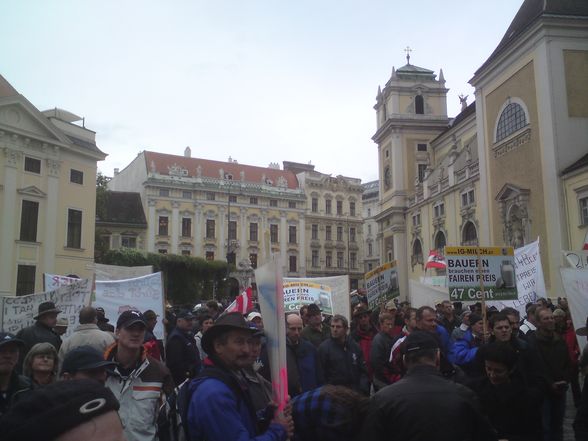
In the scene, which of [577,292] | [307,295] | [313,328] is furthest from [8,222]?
[577,292]

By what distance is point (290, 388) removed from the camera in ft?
19.0

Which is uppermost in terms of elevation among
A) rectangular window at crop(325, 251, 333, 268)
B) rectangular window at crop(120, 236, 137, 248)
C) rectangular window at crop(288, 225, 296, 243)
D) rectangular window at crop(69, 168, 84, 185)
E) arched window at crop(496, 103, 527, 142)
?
arched window at crop(496, 103, 527, 142)

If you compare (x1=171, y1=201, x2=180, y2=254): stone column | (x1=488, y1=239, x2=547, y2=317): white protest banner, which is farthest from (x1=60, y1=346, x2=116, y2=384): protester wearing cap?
(x1=171, y1=201, x2=180, y2=254): stone column

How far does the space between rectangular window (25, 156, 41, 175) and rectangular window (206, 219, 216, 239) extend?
124ft

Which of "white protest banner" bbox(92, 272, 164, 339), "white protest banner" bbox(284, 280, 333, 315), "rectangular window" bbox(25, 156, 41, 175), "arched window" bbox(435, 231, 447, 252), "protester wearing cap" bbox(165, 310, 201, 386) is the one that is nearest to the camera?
"protester wearing cap" bbox(165, 310, 201, 386)

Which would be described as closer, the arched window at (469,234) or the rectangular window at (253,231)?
the arched window at (469,234)

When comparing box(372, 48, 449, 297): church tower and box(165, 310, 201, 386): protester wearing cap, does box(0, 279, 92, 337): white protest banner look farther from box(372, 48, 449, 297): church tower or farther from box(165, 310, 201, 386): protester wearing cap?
box(372, 48, 449, 297): church tower

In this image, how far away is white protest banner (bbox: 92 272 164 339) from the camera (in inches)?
439

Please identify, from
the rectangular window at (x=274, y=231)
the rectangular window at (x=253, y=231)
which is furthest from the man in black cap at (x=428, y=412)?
the rectangular window at (x=253, y=231)

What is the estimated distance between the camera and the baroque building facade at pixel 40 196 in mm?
26625

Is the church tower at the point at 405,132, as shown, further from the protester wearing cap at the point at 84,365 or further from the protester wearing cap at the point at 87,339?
the protester wearing cap at the point at 84,365

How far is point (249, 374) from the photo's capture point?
3.41m

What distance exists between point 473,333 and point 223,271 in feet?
153

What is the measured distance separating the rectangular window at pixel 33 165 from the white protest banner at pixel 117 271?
15.5 meters
